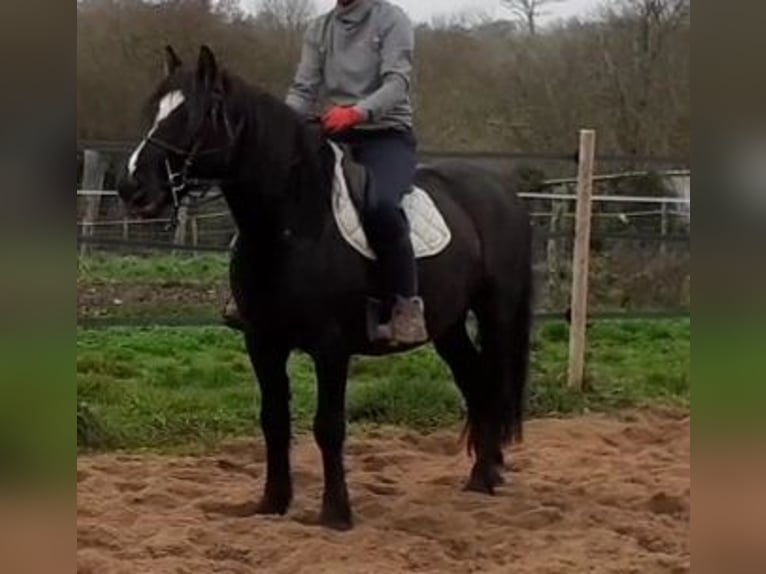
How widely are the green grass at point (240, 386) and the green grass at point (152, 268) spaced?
30.5 inches

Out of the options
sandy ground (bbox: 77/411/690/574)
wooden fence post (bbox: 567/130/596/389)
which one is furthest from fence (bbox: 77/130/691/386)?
sandy ground (bbox: 77/411/690/574)

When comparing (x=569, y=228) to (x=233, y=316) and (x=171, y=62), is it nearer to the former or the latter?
(x=233, y=316)

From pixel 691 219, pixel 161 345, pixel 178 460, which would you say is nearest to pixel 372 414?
pixel 178 460

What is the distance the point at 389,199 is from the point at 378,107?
0.30 metres

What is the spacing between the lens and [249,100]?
3.69 metres

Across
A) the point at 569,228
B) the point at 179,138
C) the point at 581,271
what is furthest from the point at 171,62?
the point at 569,228

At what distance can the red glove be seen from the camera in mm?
3730

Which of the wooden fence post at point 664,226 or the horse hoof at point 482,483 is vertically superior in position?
the wooden fence post at point 664,226

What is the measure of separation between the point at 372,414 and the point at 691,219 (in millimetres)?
5272

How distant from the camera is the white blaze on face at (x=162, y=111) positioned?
3.41 meters

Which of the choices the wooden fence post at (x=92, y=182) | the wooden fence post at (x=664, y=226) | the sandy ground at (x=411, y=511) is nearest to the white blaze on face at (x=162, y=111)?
the sandy ground at (x=411, y=511)

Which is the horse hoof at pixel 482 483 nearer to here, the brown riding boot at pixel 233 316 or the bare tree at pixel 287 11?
the brown riding boot at pixel 233 316

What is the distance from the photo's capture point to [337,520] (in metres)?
3.87

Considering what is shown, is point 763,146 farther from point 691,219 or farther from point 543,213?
point 543,213
